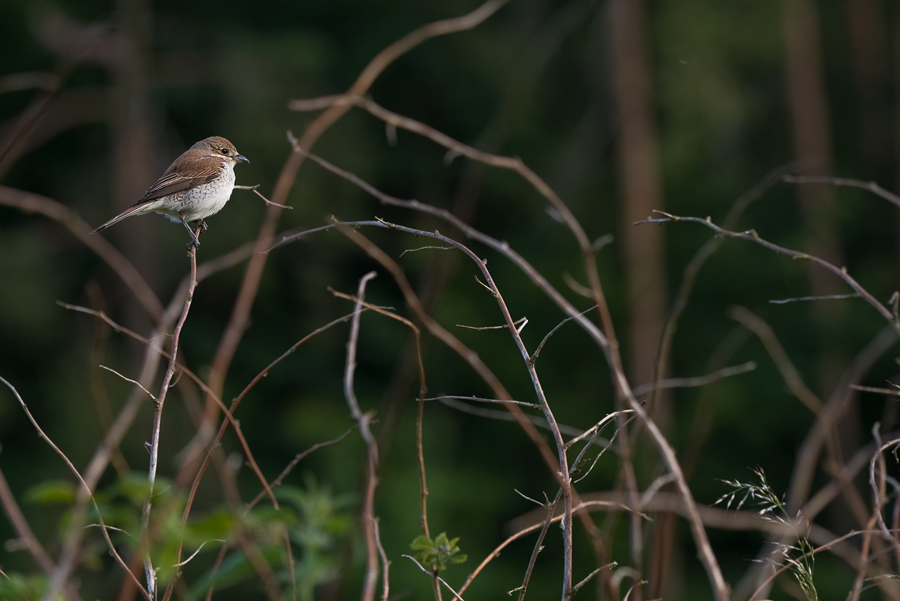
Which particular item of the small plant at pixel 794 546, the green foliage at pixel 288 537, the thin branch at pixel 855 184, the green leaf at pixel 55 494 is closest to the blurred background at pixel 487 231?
the green foliage at pixel 288 537

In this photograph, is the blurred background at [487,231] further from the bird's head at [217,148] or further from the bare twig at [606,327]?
the bare twig at [606,327]

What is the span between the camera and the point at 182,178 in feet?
8.32

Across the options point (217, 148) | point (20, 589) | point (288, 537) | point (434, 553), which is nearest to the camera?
point (20, 589)

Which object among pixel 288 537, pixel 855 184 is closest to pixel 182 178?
pixel 288 537

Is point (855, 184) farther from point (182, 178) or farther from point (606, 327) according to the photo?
point (182, 178)

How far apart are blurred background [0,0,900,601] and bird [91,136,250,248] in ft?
27.1

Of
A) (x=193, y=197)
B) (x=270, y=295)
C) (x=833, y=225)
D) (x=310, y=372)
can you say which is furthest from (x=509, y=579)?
(x=193, y=197)

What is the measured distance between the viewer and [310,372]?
48.9ft

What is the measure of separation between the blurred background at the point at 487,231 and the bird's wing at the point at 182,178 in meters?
8.28

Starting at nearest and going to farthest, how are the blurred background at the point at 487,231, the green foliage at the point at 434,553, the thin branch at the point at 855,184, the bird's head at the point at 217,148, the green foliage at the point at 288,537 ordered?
the green foliage at the point at 288,537
the green foliage at the point at 434,553
the thin branch at the point at 855,184
the bird's head at the point at 217,148
the blurred background at the point at 487,231

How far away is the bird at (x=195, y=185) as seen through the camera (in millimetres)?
2420

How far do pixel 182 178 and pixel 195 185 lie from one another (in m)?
0.09

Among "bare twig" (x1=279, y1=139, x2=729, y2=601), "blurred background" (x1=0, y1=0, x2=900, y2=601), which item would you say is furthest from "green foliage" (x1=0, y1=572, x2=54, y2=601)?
"blurred background" (x1=0, y1=0, x2=900, y2=601)

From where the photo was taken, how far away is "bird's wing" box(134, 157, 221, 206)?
249 centimetres
